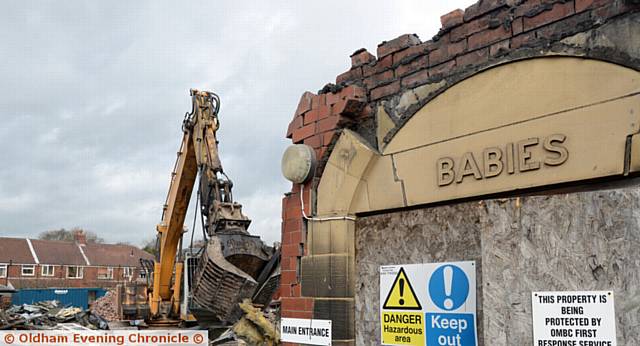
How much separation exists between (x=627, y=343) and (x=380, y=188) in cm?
184

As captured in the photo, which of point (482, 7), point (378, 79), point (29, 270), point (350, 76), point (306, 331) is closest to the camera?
point (482, 7)

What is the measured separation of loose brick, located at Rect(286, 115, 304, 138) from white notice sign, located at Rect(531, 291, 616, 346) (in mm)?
2458

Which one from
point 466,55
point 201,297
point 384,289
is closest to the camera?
point 466,55

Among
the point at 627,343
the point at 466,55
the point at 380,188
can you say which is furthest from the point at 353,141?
the point at 627,343

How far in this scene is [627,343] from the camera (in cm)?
275

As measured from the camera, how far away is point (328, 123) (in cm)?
457

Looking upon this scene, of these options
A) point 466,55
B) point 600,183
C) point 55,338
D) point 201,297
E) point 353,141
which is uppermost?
point 466,55

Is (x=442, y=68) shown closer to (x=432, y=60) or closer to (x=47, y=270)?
(x=432, y=60)

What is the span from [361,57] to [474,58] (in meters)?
1.09

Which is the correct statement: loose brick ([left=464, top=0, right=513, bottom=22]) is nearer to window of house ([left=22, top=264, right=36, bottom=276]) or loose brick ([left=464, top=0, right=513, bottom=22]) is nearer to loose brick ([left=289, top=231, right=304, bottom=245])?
loose brick ([left=289, top=231, right=304, bottom=245])

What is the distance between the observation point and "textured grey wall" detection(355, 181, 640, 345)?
111 inches

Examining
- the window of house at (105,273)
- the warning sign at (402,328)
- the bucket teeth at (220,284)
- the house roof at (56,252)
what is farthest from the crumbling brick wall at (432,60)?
the window of house at (105,273)

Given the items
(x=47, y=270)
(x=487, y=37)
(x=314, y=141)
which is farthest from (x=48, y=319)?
(x=47, y=270)

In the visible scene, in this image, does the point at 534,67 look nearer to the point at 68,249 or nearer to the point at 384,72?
the point at 384,72
